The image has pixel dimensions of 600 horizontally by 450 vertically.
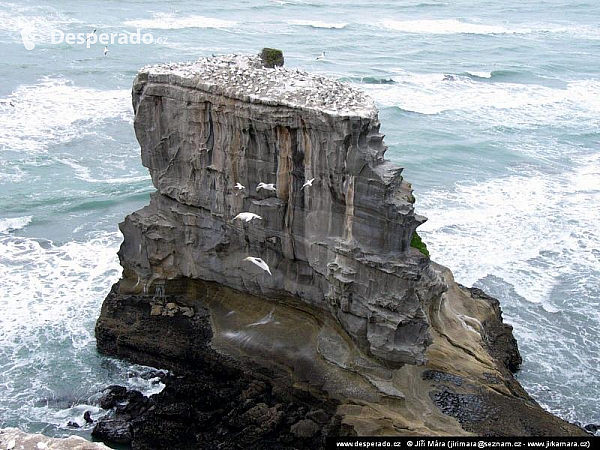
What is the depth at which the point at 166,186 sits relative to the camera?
1062 inches

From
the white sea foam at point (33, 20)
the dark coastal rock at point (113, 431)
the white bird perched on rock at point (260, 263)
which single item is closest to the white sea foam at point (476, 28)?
the white sea foam at point (33, 20)

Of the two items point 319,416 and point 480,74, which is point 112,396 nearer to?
point 319,416

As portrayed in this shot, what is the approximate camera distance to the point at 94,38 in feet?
243

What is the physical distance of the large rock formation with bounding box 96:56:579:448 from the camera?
22594mm

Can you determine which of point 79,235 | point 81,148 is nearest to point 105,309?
point 79,235

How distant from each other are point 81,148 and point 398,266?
29705 millimetres

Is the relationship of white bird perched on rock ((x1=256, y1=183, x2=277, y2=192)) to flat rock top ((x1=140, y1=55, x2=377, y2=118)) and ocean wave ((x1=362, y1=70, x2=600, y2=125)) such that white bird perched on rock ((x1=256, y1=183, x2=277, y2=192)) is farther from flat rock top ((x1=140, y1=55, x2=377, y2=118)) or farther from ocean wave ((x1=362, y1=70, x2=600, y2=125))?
ocean wave ((x1=362, y1=70, x2=600, y2=125))

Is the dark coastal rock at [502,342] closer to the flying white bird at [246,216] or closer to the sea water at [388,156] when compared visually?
the sea water at [388,156]

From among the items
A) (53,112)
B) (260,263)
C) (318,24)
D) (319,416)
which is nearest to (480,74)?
(318,24)

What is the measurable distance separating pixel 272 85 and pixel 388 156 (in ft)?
77.4

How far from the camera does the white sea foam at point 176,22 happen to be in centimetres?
8212

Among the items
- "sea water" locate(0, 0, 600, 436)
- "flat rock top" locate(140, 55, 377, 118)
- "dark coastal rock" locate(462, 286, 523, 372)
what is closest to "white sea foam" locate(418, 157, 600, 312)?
"sea water" locate(0, 0, 600, 436)

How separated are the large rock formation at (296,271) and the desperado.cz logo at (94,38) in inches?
1938

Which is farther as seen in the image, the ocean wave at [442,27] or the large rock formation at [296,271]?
the ocean wave at [442,27]
